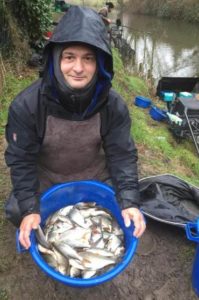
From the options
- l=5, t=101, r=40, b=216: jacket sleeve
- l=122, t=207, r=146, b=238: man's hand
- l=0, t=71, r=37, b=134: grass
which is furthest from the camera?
l=0, t=71, r=37, b=134: grass

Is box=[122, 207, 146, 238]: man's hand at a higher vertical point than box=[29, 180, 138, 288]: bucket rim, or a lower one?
higher

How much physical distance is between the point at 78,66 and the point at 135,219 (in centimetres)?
102

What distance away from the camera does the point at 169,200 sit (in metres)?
3.29

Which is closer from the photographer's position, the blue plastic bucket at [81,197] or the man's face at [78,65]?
the man's face at [78,65]

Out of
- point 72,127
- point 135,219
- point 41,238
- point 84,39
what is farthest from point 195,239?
point 84,39

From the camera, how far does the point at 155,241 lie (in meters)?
3.02

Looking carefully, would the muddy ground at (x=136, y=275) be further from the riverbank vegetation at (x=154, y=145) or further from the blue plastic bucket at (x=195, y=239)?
the riverbank vegetation at (x=154, y=145)

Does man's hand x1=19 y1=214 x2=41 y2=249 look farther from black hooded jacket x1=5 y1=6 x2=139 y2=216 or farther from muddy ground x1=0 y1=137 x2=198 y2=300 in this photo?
muddy ground x1=0 y1=137 x2=198 y2=300

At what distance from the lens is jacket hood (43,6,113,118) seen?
191cm

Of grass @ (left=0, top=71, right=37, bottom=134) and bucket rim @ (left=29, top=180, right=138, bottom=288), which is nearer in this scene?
bucket rim @ (left=29, top=180, right=138, bottom=288)

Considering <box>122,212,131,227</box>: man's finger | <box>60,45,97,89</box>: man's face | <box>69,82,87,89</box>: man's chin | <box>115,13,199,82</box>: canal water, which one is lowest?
<box>115,13,199,82</box>: canal water

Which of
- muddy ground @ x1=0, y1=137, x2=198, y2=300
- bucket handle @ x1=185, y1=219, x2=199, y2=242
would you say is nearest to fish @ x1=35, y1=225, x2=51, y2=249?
muddy ground @ x1=0, y1=137, x2=198, y2=300

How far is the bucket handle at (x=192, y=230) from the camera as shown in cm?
226

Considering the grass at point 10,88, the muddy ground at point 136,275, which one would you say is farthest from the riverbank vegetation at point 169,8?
the muddy ground at point 136,275
